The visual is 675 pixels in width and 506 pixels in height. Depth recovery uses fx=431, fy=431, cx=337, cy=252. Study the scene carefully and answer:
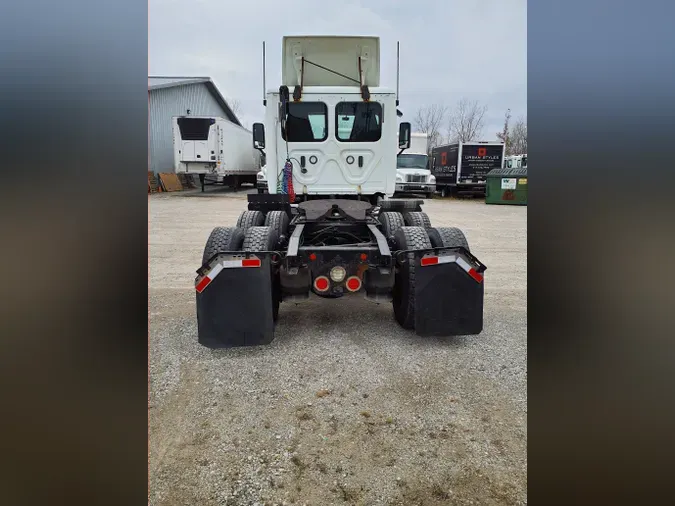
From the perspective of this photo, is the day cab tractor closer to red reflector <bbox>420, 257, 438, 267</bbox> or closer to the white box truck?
red reflector <bbox>420, 257, 438, 267</bbox>

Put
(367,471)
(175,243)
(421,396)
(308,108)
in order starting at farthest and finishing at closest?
(175,243), (308,108), (421,396), (367,471)

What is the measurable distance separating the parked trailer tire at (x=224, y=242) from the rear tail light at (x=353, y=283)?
1159mm

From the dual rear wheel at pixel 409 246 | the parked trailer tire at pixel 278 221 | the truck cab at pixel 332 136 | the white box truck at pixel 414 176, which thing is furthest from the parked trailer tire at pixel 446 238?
the white box truck at pixel 414 176

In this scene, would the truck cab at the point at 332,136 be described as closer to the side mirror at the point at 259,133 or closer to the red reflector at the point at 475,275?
the side mirror at the point at 259,133

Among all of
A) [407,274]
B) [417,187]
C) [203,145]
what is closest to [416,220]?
[407,274]

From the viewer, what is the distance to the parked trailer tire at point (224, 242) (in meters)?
4.15

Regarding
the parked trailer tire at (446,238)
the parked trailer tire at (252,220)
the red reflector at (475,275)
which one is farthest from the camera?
the parked trailer tire at (252,220)
